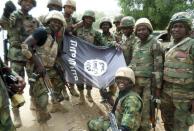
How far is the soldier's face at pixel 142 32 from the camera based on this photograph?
19.3 feet

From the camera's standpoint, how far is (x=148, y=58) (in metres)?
5.95

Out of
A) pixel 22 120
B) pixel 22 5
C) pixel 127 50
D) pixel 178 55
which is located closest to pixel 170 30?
pixel 178 55

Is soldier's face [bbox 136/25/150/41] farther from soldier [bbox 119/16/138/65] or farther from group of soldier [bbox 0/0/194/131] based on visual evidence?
soldier [bbox 119/16/138/65]

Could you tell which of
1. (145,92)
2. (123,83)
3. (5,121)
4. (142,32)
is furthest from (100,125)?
(5,121)

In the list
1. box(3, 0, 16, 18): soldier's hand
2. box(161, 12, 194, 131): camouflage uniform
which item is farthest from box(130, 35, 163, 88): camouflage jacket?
box(3, 0, 16, 18): soldier's hand

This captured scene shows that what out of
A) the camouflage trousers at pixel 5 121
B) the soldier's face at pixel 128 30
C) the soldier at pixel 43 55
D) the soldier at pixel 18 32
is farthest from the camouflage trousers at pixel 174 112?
the camouflage trousers at pixel 5 121

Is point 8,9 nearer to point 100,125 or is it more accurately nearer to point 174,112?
point 100,125

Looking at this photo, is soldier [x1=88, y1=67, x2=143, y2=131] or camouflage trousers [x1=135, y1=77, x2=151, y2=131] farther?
camouflage trousers [x1=135, y1=77, x2=151, y2=131]

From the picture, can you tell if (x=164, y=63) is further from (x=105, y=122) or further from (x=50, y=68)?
(x=50, y=68)

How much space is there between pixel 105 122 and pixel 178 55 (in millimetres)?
1469

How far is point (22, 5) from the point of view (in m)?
6.55

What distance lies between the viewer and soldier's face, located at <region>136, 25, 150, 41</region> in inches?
232

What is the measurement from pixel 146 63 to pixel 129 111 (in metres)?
1.31

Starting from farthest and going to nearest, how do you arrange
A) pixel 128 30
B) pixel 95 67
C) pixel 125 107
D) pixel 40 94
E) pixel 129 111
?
pixel 95 67 → pixel 128 30 → pixel 40 94 → pixel 125 107 → pixel 129 111
